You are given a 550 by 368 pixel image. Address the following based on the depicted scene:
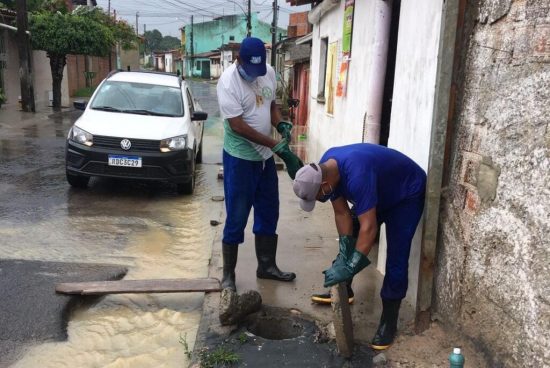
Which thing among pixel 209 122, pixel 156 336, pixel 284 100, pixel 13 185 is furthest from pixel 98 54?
pixel 156 336

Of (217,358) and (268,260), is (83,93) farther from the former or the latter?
(217,358)

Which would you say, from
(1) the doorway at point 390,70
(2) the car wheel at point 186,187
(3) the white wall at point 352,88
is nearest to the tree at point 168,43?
(3) the white wall at point 352,88

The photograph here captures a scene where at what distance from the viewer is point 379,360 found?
9.96 ft

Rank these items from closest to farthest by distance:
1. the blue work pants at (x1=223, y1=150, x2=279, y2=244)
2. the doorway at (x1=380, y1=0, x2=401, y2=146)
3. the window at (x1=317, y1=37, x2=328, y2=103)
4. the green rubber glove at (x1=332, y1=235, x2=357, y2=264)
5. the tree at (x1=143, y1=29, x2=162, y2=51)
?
the green rubber glove at (x1=332, y1=235, x2=357, y2=264) → the blue work pants at (x1=223, y1=150, x2=279, y2=244) → the doorway at (x1=380, y1=0, x2=401, y2=146) → the window at (x1=317, y1=37, x2=328, y2=103) → the tree at (x1=143, y1=29, x2=162, y2=51)

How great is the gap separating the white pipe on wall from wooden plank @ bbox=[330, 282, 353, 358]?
232 cm

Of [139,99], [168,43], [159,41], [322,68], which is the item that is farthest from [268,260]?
[168,43]

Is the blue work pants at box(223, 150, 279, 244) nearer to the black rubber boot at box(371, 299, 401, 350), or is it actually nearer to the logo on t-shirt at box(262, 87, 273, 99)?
the logo on t-shirt at box(262, 87, 273, 99)

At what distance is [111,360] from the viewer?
10.9 feet

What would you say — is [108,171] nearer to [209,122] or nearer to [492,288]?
[492,288]

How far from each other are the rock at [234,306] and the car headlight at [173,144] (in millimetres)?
3775

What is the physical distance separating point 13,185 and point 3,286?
3730 mm

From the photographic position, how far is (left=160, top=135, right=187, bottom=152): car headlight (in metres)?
6.89

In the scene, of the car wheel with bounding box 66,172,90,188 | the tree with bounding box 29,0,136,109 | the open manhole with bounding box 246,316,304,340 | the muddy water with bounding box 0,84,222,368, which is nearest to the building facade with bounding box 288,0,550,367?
the open manhole with bounding box 246,316,304,340

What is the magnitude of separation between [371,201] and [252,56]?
1521 mm
